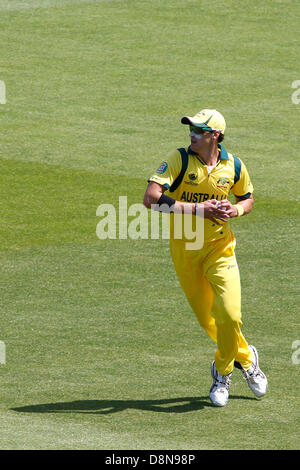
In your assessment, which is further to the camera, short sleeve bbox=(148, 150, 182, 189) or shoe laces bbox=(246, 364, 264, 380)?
shoe laces bbox=(246, 364, 264, 380)

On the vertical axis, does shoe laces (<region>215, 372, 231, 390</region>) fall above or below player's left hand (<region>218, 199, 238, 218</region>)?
below

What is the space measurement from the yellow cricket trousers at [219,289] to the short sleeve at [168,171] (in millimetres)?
656

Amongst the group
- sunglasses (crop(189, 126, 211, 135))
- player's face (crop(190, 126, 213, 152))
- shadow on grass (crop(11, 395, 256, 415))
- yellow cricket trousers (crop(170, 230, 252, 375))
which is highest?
sunglasses (crop(189, 126, 211, 135))

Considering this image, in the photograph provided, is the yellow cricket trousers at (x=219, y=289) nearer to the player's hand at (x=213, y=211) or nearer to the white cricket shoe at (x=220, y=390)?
the white cricket shoe at (x=220, y=390)

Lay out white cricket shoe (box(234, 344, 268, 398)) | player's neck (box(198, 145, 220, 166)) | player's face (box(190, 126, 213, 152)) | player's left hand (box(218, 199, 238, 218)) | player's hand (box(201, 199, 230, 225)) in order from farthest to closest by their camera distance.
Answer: white cricket shoe (box(234, 344, 268, 398)) < player's neck (box(198, 145, 220, 166)) < player's face (box(190, 126, 213, 152)) < player's left hand (box(218, 199, 238, 218)) < player's hand (box(201, 199, 230, 225))

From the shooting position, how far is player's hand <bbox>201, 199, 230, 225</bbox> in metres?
9.93

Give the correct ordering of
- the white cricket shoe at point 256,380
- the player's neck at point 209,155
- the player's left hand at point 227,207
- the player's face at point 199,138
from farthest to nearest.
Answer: the white cricket shoe at point 256,380
the player's neck at point 209,155
the player's face at point 199,138
the player's left hand at point 227,207

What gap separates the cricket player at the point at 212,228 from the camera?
10062mm

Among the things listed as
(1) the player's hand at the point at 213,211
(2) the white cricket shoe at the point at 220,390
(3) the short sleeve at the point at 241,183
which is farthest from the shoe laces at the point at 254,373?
(3) the short sleeve at the point at 241,183

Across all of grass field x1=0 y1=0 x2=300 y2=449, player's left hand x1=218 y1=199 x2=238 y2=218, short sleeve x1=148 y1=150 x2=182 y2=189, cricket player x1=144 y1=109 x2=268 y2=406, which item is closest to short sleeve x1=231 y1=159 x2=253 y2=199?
cricket player x1=144 y1=109 x2=268 y2=406

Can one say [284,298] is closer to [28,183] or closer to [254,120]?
[28,183]

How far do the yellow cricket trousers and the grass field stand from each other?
0.54 metres

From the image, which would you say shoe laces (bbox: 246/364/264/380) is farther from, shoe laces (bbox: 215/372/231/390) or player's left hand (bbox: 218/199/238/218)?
player's left hand (bbox: 218/199/238/218)
